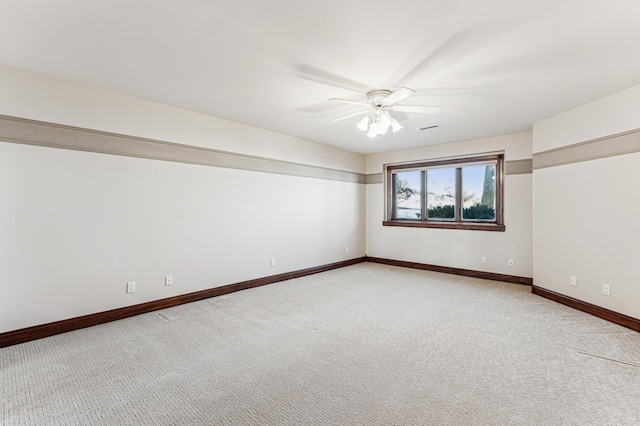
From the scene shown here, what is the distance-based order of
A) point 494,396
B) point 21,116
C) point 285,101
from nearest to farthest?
point 494,396
point 21,116
point 285,101

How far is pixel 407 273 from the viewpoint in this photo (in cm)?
601

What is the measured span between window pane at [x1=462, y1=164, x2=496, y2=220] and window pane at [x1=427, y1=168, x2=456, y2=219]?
218mm

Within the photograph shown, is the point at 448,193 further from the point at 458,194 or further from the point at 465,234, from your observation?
the point at 465,234

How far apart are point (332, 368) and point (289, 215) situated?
11.1 ft

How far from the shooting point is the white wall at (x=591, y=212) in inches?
132

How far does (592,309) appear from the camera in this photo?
3682 millimetres

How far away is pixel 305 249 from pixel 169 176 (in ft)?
9.12

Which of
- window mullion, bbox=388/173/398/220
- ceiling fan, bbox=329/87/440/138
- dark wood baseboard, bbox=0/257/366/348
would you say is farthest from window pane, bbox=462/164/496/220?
dark wood baseboard, bbox=0/257/366/348

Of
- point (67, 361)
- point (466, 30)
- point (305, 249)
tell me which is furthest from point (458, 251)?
point (67, 361)

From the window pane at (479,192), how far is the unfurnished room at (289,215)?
0.09 meters

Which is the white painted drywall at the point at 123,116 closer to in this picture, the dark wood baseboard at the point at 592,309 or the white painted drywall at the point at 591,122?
the white painted drywall at the point at 591,122

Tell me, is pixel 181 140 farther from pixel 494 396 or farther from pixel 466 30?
pixel 494 396

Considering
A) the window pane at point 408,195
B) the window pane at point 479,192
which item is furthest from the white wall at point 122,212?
the window pane at point 479,192

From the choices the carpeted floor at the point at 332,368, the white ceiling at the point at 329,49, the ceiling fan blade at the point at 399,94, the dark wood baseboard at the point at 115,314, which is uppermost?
the white ceiling at the point at 329,49
